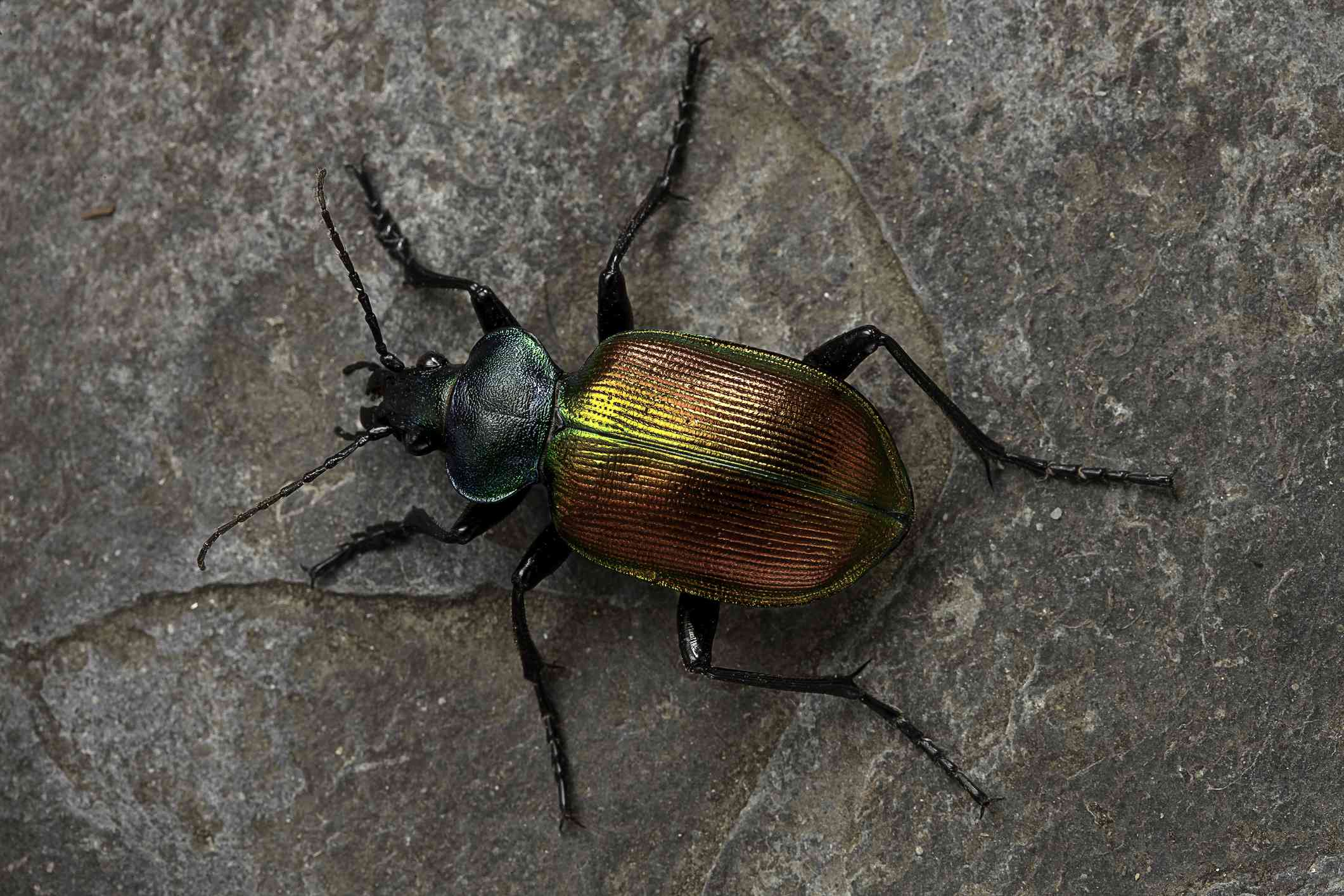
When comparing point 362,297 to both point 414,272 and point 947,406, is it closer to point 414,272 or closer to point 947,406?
point 414,272

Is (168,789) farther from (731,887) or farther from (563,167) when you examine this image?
(563,167)

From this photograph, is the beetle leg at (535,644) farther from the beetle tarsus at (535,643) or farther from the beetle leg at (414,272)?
the beetle leg at (414,272)

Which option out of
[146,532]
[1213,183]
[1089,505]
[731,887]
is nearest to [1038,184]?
[1213,183]

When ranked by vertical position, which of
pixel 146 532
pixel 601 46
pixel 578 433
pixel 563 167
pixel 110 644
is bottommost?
pixel 110 644

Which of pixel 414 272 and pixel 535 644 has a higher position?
pixel 414 272

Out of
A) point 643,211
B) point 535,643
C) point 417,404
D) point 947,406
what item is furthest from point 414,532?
point 947,406

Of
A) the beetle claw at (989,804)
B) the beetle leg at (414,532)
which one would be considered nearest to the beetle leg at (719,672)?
the beetle claw at (989,804)
